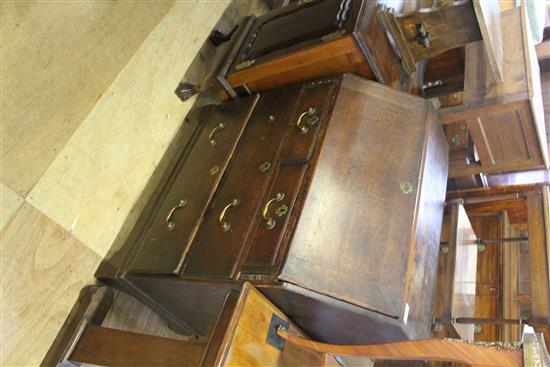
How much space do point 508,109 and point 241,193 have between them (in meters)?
1.10

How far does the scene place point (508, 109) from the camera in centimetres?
178

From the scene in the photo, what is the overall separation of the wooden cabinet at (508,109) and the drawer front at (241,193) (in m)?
0.71

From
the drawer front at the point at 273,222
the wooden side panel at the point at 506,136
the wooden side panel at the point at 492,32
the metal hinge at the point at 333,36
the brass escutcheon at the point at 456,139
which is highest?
the wooden side panel at the point at 492,32

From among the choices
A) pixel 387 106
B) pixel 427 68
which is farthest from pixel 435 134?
pixel 427 68

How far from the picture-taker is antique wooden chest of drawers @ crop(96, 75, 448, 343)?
1.44 meters

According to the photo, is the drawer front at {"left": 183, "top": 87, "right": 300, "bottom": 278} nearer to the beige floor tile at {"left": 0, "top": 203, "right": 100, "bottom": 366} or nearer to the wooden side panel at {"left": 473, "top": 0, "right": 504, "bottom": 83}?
the beige floor tile at {"left": 0, "top": 203, "right": 100, "bottom": 366}

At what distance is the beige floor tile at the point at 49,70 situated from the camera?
5.78 feet

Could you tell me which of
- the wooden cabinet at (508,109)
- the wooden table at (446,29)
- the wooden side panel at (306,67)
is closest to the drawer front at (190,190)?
the wooden side panel at (306,67)

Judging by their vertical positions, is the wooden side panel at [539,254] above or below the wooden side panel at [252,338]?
above

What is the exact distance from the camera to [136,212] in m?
2.07

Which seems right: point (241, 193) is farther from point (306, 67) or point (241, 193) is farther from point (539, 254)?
point (539, 254)

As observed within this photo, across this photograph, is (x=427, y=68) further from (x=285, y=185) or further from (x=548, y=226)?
(x=285, y=185)

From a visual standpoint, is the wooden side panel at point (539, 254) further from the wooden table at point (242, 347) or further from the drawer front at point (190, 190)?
the drawer front at point (190, 190)

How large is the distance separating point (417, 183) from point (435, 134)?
1.01 feet
